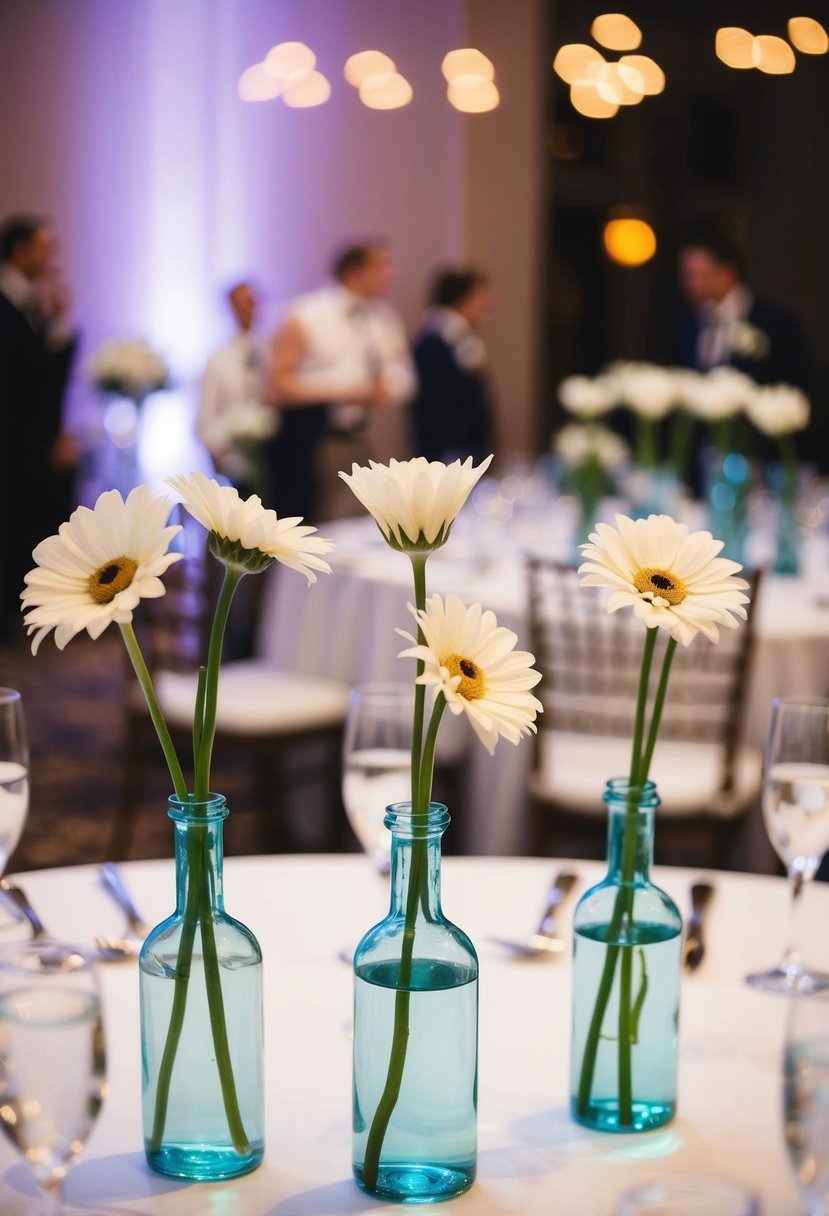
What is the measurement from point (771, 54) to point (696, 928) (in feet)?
18.2

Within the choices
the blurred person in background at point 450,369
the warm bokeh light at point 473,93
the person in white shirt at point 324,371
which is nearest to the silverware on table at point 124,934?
the person in white shirt at point 324,371

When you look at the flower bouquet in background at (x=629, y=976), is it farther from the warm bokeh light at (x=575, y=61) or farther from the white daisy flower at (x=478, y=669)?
the warm bokeh light at (x=575, y=61)

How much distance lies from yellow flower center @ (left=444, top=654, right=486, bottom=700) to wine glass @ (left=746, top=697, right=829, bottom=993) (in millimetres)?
502

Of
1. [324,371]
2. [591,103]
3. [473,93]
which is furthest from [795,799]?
[591,103]

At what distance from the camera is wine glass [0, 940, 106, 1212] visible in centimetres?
70

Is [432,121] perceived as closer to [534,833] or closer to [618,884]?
[534,833]

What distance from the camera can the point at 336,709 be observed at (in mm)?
3695

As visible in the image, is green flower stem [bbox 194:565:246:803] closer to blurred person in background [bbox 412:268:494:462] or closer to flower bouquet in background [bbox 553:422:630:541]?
flower bouquet in background [bbox 553:422:630:541]

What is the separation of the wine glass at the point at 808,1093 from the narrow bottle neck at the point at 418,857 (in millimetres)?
225

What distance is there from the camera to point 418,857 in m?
0.84

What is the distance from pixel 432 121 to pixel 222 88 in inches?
54.2

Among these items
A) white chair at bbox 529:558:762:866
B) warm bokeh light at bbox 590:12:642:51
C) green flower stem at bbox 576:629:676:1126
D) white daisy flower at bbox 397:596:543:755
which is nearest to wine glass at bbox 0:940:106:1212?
white daisy flower at bbox 397:596:543:755

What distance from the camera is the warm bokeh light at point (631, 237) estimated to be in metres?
9.91

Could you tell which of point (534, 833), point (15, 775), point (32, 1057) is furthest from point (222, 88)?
point (32, 1057)
